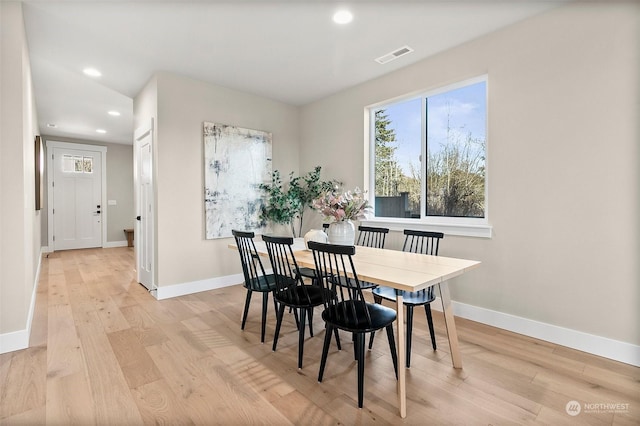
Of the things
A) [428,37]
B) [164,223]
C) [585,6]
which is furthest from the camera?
[164,223]

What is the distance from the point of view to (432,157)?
347 centimetres

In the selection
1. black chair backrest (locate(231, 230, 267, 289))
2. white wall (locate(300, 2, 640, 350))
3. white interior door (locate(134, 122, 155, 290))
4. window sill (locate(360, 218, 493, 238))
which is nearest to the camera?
white wall (locate(300, 2, 640, 350))

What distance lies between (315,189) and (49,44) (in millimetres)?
3317

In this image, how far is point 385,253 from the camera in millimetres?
2633

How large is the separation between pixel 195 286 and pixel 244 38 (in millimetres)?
2893

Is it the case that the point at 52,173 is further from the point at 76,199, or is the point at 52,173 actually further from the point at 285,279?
the point at 285,279

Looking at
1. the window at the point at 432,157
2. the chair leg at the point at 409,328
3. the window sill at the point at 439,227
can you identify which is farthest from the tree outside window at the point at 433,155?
the chair leg at the point at 409,328

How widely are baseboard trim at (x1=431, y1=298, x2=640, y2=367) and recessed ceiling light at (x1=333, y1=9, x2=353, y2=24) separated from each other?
2.81 meters

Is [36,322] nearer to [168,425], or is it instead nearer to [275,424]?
[168,425]

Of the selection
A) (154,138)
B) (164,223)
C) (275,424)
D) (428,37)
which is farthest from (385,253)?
(154,138)

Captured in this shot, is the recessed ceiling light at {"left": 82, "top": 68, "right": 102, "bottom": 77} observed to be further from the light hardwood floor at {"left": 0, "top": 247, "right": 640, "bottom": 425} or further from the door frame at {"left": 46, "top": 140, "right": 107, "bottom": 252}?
the door frame at {"left": 46, "top": 140, "right": 107, "bottom": 252}

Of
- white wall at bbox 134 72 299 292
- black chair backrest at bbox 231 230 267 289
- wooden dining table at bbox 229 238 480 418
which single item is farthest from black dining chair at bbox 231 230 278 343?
white wall at bbox 134 72 299 292

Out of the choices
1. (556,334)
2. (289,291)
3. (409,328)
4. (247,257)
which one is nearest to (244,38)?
(247,257)

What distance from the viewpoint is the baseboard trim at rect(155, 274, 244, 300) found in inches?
147
